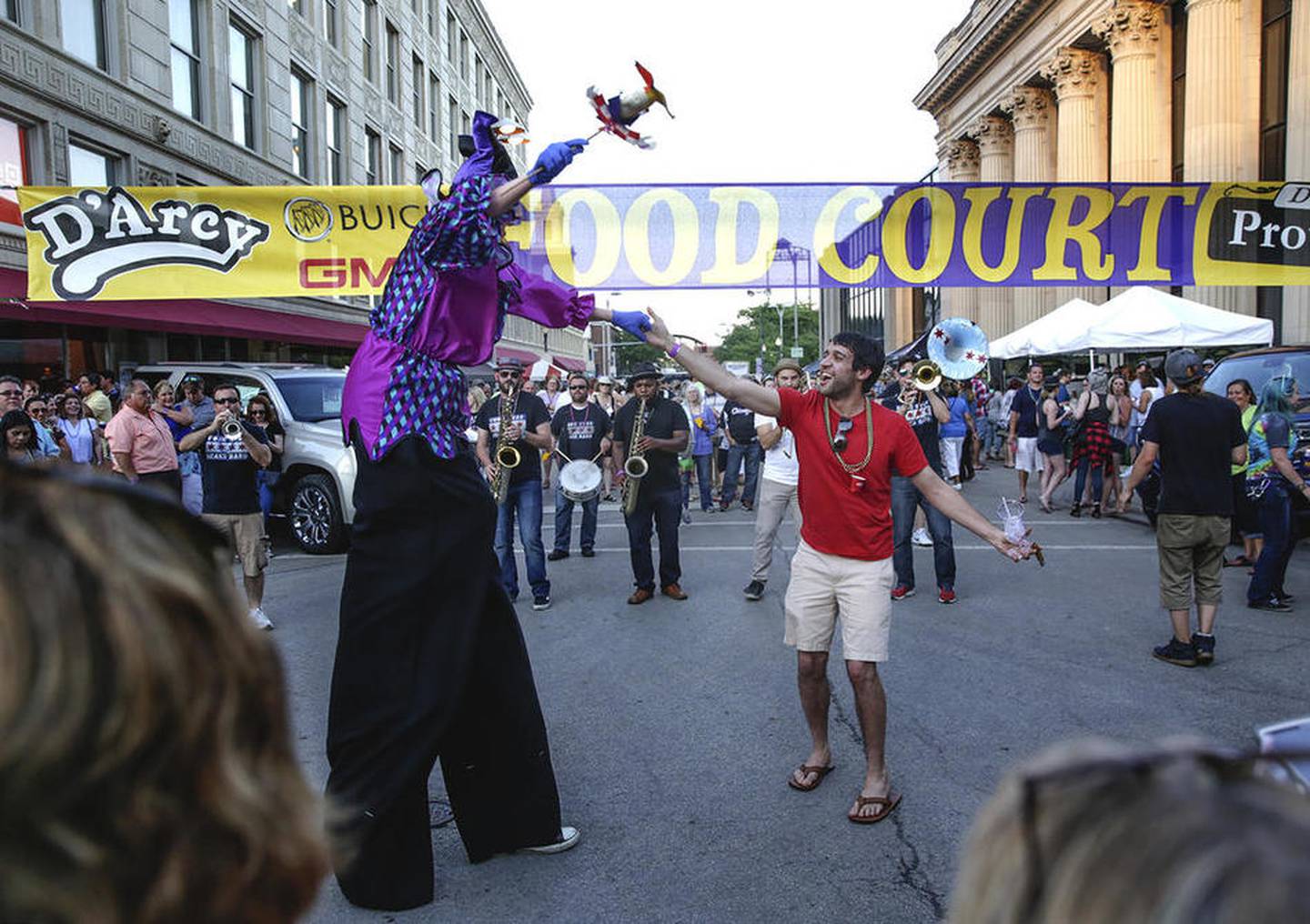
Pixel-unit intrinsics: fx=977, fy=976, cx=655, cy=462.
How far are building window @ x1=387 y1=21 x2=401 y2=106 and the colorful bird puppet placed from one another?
1289 inches

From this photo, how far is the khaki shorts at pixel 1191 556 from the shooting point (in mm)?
6150

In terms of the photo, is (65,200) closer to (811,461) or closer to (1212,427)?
(811,461)

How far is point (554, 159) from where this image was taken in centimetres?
309

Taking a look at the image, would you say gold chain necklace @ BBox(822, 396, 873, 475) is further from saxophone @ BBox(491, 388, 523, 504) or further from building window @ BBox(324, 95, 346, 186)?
building window @ BBox(324, 95, 346, 186)

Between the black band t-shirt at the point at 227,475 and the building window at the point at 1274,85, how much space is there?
2173cm

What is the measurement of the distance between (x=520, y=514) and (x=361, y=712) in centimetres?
573

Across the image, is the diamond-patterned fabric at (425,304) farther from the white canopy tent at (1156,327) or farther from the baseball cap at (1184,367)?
the white canopy tent at (1156,327)

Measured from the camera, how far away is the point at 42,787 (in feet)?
2.51

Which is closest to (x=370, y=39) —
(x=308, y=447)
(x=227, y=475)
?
(x=308, y=447)

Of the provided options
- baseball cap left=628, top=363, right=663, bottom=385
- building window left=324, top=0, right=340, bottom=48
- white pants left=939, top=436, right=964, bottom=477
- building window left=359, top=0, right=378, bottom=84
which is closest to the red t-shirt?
baseball cap left=628, top=363, right=663, bottom=385

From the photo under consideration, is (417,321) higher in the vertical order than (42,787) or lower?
higher

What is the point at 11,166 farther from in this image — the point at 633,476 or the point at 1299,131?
the point at 1299,131

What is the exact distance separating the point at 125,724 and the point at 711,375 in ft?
11.3

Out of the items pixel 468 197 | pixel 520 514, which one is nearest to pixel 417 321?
pixel 468 197
